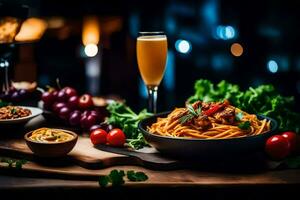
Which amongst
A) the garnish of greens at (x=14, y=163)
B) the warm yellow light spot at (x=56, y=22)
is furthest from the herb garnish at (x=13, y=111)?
the warm yellow light spot at (x=56, y=22)

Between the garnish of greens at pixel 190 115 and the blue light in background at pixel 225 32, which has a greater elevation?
the blue light in background at pixel 225 32

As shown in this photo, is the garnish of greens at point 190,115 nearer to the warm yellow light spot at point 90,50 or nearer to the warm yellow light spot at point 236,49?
the warm yellow light spot at point 236,49

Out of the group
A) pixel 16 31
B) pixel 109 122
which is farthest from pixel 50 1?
pixel 109 122

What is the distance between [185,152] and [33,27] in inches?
213

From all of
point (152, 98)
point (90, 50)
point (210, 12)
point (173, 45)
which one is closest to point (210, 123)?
point (152, 98)

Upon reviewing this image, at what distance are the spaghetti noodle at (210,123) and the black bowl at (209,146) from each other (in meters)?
0.09

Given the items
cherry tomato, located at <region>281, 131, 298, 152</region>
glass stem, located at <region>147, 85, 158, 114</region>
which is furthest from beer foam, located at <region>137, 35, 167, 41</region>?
cherry tomato, located at <region>281, 131, 298, 152</region>

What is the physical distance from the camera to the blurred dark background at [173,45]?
6391mm

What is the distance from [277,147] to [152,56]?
3.52 feet

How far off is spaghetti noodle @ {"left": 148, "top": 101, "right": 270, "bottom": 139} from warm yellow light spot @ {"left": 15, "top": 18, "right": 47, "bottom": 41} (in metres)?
4.88

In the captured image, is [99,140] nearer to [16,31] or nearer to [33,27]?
[16,31]

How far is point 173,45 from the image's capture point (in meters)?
6.80

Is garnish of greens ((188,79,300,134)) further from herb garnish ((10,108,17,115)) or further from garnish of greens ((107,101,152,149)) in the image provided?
herb garnish ((10,108,17,115))

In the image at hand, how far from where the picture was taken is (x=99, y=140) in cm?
289
